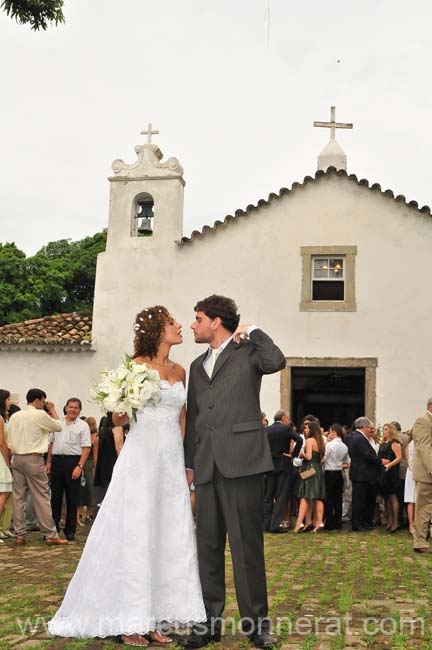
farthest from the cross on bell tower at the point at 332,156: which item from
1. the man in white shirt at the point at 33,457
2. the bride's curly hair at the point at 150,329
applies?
the bride's curly hair at the point at 150,329

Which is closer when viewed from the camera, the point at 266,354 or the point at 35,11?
the point at 266,354

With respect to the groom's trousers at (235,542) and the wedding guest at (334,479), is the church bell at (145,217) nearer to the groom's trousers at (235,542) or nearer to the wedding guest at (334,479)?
the wedding guest at (334,479)

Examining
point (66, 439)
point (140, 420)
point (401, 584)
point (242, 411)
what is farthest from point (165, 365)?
point (66, 439)

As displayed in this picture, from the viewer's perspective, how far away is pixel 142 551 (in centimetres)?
501

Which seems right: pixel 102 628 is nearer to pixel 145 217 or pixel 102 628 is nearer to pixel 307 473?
pixel 307 473

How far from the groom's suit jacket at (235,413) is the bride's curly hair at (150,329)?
0.47m

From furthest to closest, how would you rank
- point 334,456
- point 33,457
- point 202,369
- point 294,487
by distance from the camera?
point 294,487 → point 334,456 → point 33,457 → point 202,369

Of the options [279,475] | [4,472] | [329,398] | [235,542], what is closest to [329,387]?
[329,398]

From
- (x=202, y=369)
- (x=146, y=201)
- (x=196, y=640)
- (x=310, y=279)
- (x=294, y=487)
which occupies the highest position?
(x=146, y=201)

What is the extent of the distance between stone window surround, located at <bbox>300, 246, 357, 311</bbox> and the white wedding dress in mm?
12488

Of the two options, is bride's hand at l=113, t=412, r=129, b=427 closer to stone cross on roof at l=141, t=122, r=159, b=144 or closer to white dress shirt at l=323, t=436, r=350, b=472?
white dress shirt at l=323, t=436, r=350, b=472

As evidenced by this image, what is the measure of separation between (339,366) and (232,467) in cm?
1273

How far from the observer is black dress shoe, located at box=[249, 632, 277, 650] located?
475 cm

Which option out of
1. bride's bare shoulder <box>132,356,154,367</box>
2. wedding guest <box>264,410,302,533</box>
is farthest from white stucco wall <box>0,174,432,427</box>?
bride's bare shoulder <box>132,356,154,367</box>
